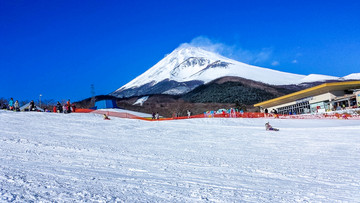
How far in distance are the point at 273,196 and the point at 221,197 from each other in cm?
88

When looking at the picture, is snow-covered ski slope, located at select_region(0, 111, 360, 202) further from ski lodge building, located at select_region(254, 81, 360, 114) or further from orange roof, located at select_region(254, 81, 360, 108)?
orange roof, located at select_region(254, 81, 360, 108)

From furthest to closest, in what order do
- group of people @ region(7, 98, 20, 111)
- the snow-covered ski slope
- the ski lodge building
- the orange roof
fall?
1. the orange roof
2. the ski lodge building
3. group of people @ region(7, 98, 20, 111)
4. the snow-covered ski slope

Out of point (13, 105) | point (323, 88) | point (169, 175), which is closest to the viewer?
point (169, 175)

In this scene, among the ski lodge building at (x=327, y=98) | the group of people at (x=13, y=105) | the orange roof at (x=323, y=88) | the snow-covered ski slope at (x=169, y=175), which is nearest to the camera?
the snow-covered ski slope at (x=169, y=175)

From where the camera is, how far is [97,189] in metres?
4.34

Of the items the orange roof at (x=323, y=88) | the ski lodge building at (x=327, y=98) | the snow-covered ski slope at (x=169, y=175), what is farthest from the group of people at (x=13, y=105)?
the orange roof at (x=323, y=88)

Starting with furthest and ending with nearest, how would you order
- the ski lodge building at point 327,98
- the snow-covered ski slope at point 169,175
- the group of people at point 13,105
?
the ski lodge building at point 327,98 → the group of people at point 13,105 → the snow-covered ski slope at point 169,175

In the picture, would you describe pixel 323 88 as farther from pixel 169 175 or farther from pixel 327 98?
pixel 169 175

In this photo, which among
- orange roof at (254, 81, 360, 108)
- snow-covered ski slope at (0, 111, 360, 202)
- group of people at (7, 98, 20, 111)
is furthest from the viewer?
orange roof at (254, 81, 360, 108)

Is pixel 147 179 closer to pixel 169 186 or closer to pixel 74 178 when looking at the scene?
pixel 169 186

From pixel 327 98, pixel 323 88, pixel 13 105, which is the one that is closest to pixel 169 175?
pixel 13 105

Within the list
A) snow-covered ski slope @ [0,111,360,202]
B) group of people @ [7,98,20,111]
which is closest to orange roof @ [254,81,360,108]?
snow-covered ski slope @ [0,111,360,202]

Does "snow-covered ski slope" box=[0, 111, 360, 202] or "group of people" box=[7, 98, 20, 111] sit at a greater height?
"group of people" box=[7, 98, 20, 111]

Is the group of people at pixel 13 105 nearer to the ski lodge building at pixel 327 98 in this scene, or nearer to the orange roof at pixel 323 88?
the ski lodge building at pixel 327 98
